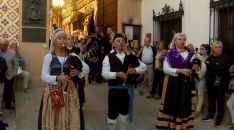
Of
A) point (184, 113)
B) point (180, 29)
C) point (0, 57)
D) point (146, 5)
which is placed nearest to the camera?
point (184, 113)

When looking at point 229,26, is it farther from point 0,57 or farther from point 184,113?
point 0,57

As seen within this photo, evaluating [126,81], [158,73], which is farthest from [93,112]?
[126,81]

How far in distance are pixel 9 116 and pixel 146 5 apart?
7021 mm

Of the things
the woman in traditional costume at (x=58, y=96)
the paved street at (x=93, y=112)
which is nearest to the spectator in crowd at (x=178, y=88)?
the paved street at (x=93, y=112)

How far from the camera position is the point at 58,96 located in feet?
16.3

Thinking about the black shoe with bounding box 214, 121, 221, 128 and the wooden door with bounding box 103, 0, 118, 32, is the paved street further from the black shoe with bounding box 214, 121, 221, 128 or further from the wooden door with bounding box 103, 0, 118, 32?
the wooden door with bounding box 103, 0, 118, 32

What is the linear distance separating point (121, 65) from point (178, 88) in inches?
49.7

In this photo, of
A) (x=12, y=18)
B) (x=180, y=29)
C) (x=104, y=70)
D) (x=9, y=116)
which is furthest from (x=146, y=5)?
(x=104, y=70)

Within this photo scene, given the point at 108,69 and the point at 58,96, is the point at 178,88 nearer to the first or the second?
the point at 108,69

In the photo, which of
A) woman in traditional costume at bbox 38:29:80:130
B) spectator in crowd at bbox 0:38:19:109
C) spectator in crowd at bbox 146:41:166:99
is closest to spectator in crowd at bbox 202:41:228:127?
spectator in crowd at bbox 146:41:166:99

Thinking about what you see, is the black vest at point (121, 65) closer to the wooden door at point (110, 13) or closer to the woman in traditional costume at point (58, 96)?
the woman in traditional costume at point (58, 96)

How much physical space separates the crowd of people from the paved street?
296 mm

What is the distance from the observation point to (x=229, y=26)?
8961mm

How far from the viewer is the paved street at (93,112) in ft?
23.6
